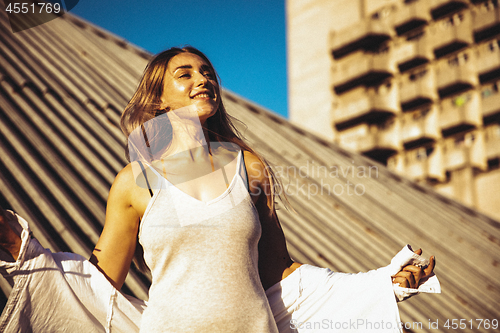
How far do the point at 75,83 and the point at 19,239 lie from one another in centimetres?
354

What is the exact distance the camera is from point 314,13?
91.7ft

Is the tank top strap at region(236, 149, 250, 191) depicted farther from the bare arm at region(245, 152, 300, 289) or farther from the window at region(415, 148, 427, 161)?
the window at region(415, 148, 427, 161)

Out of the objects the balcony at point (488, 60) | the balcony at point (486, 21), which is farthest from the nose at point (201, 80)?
the balcony at point (486, 21)

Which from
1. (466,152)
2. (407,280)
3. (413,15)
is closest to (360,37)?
(413,15)

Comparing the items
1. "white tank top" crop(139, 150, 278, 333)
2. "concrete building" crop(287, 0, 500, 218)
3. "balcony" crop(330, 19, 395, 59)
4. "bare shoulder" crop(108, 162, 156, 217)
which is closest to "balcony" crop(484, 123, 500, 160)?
"concrete building" crop(287, 0, 500, 218)

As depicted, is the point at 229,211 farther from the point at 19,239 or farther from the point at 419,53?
the point at 419,53

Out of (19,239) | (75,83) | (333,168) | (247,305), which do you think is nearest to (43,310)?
(19,239)

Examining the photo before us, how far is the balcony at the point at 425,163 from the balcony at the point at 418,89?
251 centimetres

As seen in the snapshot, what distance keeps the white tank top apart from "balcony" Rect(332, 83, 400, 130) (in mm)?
23718

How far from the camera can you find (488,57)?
20.2 meters

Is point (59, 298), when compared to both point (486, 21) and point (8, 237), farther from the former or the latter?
point (486, 21)

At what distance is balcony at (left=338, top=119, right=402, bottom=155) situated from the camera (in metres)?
23.8

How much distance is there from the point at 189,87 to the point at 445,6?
24088 mm

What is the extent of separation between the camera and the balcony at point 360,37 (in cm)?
2388
